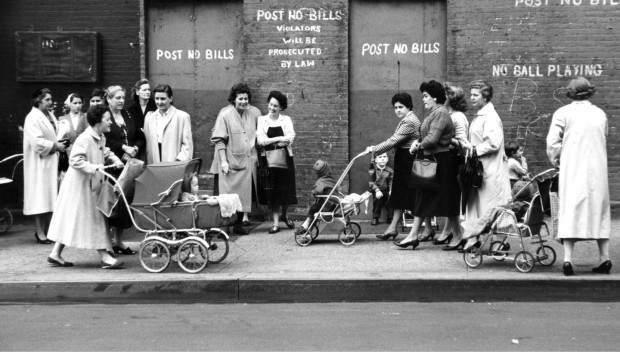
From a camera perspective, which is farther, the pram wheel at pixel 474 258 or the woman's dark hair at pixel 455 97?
the woman's dark hair at pixel 455 97

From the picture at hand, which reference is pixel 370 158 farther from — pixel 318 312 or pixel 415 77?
pixel 318 312

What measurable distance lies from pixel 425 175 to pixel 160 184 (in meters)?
3.07

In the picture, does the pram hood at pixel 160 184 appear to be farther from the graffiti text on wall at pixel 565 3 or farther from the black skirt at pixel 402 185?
the graffiti text on wall at pixel 565 3

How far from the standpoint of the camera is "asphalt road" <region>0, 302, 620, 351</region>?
690cm

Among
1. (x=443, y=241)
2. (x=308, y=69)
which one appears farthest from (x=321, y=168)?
(x=308, y=69)

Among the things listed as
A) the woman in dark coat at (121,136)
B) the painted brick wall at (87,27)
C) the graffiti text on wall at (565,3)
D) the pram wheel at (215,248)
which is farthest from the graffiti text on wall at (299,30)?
the pram wheel at (215,248)

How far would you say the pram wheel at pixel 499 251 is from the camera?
31.2ft

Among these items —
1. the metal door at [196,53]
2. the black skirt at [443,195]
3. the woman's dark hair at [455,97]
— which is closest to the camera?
the black skirt at [443,195]

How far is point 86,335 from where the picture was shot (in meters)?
7.32

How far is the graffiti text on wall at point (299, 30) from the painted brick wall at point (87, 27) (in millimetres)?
2054

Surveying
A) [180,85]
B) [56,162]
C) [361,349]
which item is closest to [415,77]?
[180,85]

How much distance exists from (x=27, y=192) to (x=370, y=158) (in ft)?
16.3

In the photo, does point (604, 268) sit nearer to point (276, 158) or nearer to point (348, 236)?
point (348, 236)

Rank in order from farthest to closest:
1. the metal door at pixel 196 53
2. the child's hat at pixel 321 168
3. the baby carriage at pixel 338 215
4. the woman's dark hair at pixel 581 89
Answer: the metal door at pixel 196 53
the child's hat at pixel 321 168
the baby carriage at pixel 338 215
the woman's dark hair at pixel 581 89
